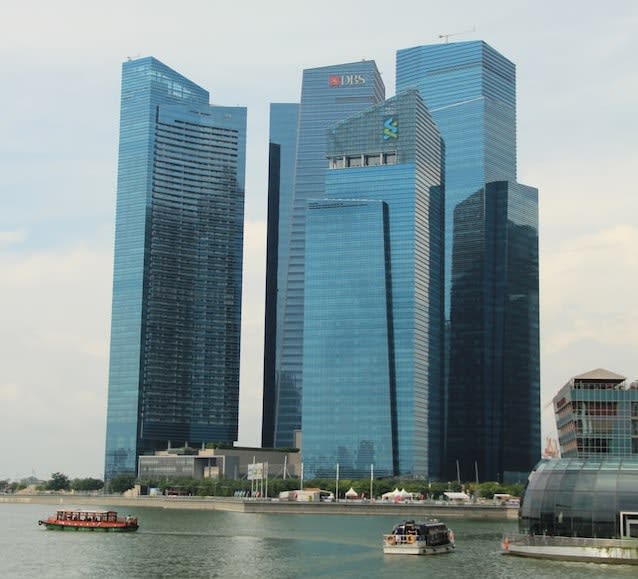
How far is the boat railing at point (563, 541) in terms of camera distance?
13750 centimetres

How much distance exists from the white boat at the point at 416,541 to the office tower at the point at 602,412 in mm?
37307

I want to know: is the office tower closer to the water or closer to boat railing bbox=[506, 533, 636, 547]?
the water

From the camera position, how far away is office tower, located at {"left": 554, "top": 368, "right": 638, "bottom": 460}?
19000cm

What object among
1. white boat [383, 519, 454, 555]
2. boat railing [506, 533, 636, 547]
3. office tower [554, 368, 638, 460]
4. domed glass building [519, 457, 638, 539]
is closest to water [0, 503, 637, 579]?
white boat [383, 519, 454, 555]

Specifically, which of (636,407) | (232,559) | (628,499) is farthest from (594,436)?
(232,559)

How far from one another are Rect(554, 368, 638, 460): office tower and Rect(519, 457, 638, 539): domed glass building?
3978cm

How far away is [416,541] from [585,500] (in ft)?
92.2

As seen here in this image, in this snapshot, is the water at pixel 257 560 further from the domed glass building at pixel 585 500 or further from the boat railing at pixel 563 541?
the domed glass building at pixel 585 500

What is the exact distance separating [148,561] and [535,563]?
50523 millimetres

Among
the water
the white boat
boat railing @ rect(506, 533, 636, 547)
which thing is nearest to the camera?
the water

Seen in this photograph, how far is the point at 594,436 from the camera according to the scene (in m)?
195

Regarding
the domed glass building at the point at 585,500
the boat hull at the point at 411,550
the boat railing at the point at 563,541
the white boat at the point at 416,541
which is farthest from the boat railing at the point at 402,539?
the domed glass building at the point at 585,500

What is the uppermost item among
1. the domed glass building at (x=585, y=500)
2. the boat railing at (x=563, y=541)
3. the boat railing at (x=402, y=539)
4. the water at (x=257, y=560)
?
the domed glass building at (x=585, y=500)

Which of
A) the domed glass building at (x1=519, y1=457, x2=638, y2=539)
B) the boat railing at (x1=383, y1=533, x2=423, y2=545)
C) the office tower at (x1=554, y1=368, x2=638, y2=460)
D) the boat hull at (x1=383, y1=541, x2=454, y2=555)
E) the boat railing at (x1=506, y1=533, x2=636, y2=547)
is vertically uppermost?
the office tower at (x1=554, y1=368, x2=638, y2=460)
